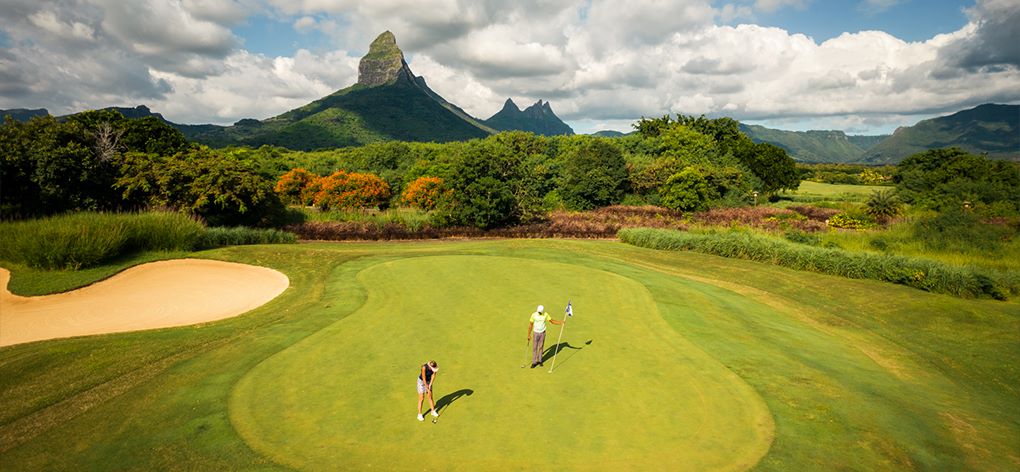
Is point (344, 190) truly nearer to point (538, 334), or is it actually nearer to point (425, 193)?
point (425, 193)

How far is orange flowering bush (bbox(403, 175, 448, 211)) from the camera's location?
2126 inches

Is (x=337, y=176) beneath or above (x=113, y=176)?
beneath

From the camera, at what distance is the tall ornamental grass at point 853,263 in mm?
21328

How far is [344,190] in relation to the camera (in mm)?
53062

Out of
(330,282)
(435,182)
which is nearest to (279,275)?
(330,282)

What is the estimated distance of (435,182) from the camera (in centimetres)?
5450

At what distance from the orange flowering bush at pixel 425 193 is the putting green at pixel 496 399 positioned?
37608 millimetres

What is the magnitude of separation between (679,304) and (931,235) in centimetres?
2679

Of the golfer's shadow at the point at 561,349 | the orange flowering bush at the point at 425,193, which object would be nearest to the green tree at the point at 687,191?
the orange flowering bush at the point at 425,193

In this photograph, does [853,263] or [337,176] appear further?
[337,176]

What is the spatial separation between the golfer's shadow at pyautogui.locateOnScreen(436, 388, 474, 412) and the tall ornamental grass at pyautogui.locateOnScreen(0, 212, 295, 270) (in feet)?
75.0

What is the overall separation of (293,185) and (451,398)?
51.7 meters

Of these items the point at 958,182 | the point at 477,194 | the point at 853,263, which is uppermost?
the point at 477,194

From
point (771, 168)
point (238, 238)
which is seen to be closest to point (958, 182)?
point (771, 168)
